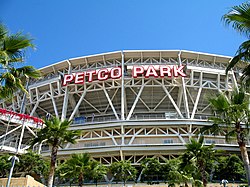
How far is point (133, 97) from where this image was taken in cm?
5181

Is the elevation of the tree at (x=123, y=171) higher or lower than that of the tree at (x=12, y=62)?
lower

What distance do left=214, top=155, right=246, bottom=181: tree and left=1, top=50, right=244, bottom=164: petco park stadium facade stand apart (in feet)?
15.7

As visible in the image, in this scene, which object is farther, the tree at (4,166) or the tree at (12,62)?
the tree at (4,166)

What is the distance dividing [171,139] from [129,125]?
26.0 feet

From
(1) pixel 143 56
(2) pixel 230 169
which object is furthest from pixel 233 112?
(1) pixel 143 56

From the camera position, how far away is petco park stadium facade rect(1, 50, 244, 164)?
41.7 m

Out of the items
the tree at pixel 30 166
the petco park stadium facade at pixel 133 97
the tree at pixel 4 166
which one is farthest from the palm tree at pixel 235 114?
the tree at pixel 4 166

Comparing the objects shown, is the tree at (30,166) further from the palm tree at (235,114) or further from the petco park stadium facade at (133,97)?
the palm tree at (235,114)

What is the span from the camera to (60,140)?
20.7 m

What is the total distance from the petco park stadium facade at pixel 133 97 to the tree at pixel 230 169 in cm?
480

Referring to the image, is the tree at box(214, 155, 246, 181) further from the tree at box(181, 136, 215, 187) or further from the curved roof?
the curved roof

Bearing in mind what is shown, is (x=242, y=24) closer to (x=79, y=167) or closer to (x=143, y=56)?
(x=79, y=167)

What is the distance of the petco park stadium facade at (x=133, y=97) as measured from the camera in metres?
41.7

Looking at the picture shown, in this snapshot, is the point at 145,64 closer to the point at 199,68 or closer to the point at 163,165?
the point at 199,68
